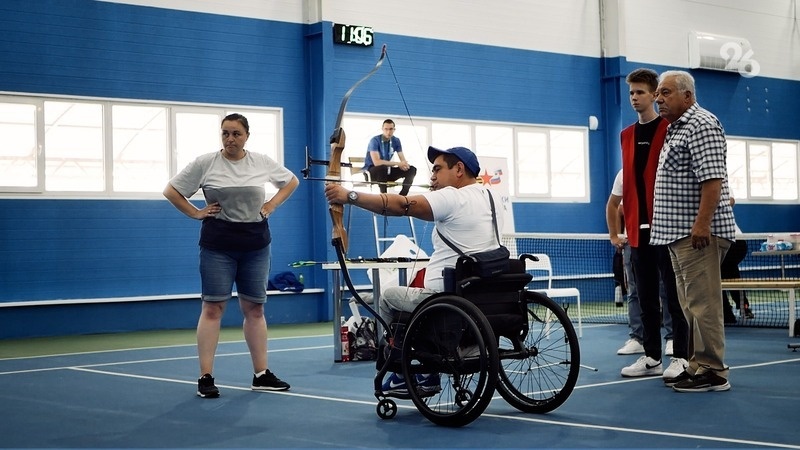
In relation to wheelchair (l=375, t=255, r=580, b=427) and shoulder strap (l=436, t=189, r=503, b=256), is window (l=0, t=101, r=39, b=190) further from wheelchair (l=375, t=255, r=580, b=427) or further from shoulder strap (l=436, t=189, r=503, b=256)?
shoulder strap (l=436, t=189, r=503, b=256)

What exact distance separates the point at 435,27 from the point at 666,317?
6480 mm

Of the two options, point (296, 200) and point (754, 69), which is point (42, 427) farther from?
point (754, 69)

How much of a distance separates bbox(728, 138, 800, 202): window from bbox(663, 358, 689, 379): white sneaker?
439 inches

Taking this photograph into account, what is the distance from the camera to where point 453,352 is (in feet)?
14.3

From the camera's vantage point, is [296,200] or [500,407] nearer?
[500,407]

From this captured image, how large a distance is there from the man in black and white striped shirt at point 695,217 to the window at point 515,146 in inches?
280

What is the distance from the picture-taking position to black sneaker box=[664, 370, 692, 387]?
211 inches

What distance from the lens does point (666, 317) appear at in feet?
24.5

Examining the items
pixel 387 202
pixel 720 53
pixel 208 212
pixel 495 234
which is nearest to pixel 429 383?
pixel 495 234

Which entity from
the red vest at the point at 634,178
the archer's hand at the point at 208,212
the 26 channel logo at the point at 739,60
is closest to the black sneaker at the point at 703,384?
the red vest at the point at 634,178

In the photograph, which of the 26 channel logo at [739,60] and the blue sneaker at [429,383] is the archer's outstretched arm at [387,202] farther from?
the 26 channel logo at [739,60]

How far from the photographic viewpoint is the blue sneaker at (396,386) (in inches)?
184

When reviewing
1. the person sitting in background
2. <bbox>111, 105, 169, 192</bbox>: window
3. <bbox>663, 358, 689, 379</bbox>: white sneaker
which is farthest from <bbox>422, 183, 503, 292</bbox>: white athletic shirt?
<bbox>111, 105, 169, 192</bbox>: window

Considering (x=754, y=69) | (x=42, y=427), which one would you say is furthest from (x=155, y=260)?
(x=754, y=69)
